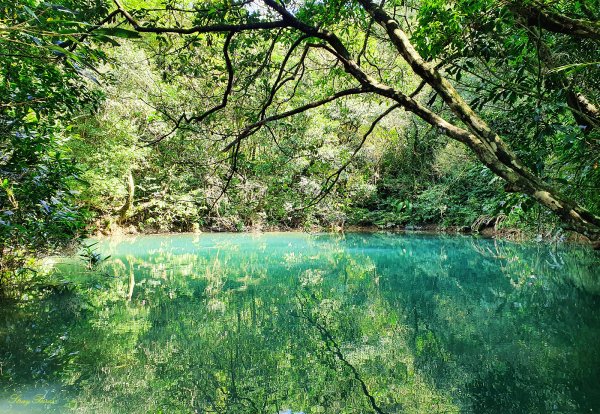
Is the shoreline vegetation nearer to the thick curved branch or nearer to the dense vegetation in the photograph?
the dense vegetation

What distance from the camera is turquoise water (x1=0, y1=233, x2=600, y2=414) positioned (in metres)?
3.38

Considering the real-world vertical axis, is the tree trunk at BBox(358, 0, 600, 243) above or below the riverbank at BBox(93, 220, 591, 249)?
above

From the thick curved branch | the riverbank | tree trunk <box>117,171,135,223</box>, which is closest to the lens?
the thick curved branch

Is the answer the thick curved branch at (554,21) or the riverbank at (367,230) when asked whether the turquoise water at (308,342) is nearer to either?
the thick curved branch at (554,21)

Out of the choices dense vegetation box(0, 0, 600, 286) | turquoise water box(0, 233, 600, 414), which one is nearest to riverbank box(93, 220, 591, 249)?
turquoise water box(0, 233, 600, 414)

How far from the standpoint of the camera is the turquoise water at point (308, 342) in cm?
338

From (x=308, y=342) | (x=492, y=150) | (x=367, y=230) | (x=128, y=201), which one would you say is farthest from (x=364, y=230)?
(x=492, y=150)

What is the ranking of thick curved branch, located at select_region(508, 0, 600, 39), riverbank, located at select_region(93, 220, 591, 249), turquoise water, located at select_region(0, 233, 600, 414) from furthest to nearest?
riverbank, located at select_region(93, 220, 591, 249)
turquoise water, located at select_region(0, 233, 600, 414)
thick curved branch, located at select_region(508, 0, 600, 39)

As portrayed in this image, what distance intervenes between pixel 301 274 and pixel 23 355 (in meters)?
5.71

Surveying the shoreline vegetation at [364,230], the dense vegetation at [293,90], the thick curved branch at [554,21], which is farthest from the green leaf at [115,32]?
the shoreline vegetation at [364,230]

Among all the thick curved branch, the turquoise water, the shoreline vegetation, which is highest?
the thick curved branch

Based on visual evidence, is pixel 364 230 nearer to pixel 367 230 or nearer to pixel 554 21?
pixel 367 230

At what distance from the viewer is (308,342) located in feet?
15.7

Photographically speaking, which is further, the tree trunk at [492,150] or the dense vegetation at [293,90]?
the dense vegetation at [293,90]
